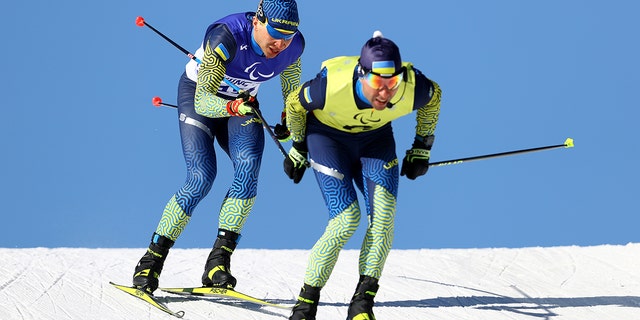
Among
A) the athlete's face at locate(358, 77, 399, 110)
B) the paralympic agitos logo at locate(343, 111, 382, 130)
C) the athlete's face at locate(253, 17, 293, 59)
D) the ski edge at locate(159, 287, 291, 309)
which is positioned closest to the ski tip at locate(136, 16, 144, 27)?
the athlete's face at locate(253, 17, 293, 59)

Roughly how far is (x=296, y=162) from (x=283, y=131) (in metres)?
0.68

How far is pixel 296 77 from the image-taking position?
25.4 ft

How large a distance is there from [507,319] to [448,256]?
248 cm

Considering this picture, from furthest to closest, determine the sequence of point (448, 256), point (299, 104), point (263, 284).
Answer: point (448, 256)
point (263, 284)
point (299, 104)

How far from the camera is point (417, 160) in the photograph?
22.6 feet

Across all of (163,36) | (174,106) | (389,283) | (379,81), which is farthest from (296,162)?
(389,283)

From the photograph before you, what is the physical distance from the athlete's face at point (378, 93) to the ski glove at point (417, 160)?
743 millimetres

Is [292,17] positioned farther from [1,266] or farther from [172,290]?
[1,266]

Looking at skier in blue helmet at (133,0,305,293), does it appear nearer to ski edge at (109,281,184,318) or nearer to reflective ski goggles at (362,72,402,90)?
ski edge at (109,281,184,318)

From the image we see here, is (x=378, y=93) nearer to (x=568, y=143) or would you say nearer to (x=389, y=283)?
(x=568, y=143)

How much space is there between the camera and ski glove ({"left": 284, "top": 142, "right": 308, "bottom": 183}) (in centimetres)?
673

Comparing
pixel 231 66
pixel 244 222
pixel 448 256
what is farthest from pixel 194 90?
pixel 448 256

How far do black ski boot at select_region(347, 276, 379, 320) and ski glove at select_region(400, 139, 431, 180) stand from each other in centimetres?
74

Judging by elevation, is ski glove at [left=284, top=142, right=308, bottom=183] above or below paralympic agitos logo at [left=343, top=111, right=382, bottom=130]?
below
